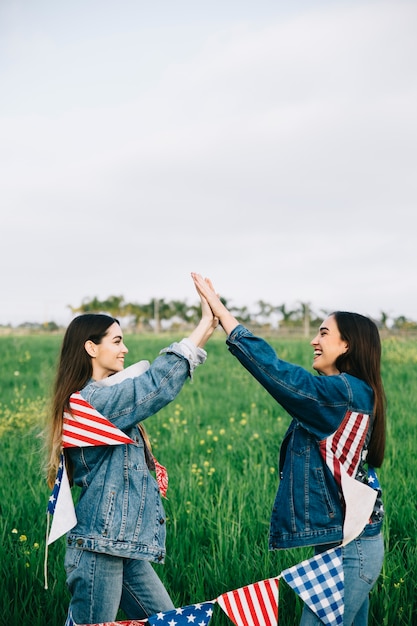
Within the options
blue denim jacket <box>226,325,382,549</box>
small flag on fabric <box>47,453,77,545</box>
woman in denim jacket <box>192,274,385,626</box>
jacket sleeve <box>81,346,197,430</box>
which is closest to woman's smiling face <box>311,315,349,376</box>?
woman in denim jacket <box>192,274,385,626</box>

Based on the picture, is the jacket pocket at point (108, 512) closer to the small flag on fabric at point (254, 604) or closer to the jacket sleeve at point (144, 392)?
the jacket sleeve at point (144, 392)

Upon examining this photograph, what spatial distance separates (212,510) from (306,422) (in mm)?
2534

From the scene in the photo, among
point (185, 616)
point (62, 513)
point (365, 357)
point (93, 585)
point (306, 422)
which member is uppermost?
point (365, 357)

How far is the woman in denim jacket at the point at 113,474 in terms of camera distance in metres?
2.82

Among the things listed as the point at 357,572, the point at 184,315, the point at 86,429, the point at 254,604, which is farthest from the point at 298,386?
the point at 184,315

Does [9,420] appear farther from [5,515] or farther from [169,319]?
[169,319]

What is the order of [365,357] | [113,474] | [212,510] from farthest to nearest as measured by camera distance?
[212,510] → [365,357] → [113,474]

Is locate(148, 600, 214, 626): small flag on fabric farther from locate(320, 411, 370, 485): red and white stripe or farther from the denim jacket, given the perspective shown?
locate(320, 411, 370, 485): red and white stripe

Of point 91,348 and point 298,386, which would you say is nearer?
point 298,386

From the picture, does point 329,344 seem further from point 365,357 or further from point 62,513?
point 62,513

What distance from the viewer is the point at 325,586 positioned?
9.20 feet

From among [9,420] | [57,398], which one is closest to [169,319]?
[9,420]

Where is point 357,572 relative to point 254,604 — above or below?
above

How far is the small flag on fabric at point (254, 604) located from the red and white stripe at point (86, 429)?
0.86 m
